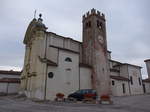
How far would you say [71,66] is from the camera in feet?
85.2

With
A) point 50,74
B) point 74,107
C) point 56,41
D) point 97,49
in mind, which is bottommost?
point 74,107

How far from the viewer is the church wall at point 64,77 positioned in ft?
→ 75.5

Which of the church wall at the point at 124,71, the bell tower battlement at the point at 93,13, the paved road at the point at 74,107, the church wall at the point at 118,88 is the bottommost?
the paved road at the point at 74,107

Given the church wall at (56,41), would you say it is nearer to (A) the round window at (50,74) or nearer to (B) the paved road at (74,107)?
(A) the round window at (50,74)

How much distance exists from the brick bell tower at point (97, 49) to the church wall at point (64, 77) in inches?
178

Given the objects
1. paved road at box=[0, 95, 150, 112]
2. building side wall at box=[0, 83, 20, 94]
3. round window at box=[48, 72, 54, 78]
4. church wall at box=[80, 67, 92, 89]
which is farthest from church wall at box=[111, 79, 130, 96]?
building side wall at box=[0, 83, 20, 94]

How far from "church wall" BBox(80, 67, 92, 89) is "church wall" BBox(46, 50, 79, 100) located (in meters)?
1.00

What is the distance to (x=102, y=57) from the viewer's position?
103 ft

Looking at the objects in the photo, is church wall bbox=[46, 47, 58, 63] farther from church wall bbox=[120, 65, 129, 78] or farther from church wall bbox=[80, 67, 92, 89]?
church wall bbox=[120, 65, 129, 78]

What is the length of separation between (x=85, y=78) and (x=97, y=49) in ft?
22.4

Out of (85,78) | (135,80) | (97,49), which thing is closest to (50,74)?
(85,78)

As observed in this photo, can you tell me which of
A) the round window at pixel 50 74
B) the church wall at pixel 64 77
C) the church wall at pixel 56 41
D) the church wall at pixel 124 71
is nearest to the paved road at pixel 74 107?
the church wall at pixel 64 77

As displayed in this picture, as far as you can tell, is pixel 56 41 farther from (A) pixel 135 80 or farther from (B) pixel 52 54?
(A) pixel 135 80

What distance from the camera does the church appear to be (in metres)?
23.7
